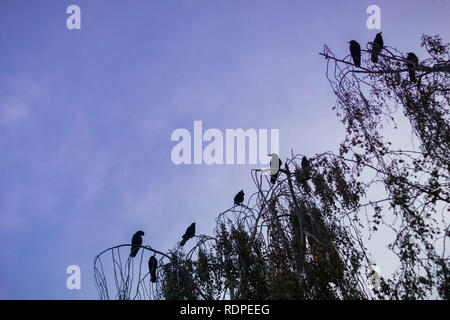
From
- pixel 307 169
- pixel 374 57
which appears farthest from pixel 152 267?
pixel 374 57

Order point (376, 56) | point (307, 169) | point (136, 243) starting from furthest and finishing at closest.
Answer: point (136, 243) → point (307, 169) → point (376, 56)

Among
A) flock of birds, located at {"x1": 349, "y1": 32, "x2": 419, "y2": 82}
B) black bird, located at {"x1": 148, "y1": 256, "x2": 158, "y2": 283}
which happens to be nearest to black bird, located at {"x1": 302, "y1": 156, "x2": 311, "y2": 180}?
flock of birds, located at {"x1": 349, "y1": 32, "x2": 419, "y2": 82}

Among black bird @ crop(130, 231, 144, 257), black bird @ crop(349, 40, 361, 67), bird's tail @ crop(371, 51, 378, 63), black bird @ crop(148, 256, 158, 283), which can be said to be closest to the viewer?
black bird @ crop(130, 231, 144, 257)

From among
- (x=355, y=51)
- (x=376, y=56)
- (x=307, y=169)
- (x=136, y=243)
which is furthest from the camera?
(x=136, y=243)

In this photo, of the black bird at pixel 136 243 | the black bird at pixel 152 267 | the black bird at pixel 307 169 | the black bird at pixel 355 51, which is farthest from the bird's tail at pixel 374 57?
the black bird at pixel 152 267

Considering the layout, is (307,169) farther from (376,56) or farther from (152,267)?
(152,267)

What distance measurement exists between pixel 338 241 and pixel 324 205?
505mm

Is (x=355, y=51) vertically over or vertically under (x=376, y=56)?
over

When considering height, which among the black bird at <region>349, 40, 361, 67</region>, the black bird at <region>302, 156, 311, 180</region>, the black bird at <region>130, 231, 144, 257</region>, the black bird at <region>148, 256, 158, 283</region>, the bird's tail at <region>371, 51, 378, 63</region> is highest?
the black bird at <region>349, 40, 361, 67</region>

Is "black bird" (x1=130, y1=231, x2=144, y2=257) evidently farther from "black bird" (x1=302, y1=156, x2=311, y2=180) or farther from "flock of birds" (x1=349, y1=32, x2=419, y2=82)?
"flock of birds" (x1=349, y1=32, x2=419, y2=82)

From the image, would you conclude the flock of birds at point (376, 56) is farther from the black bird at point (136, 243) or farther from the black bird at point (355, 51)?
the black bird at point (136, 243)
